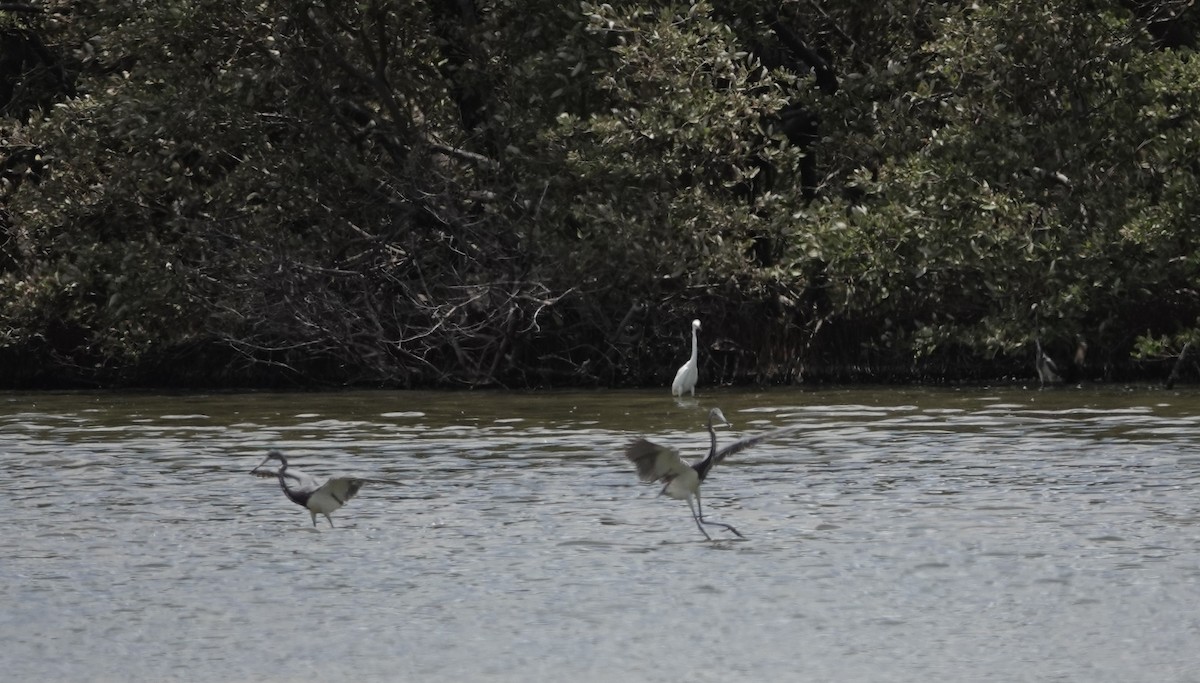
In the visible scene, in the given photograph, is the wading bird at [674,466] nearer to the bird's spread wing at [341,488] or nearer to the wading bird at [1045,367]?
the bird's spread wing at [341,488]

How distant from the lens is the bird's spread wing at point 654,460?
9.86 m

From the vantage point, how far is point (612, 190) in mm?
20797

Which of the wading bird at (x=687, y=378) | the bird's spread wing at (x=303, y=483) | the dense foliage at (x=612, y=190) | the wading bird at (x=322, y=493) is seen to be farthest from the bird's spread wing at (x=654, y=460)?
the dense foliage at (x=612, y=190)

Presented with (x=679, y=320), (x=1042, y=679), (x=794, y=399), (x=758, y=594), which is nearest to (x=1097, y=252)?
(x=794, y=399)

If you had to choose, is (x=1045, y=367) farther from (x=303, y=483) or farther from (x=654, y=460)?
(x=303, y=483)

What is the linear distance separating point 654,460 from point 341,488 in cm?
174

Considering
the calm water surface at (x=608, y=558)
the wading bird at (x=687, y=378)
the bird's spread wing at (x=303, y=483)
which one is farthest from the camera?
Answer: the wading bird at (x=687, y=378)

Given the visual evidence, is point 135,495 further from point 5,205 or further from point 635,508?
point 5,205

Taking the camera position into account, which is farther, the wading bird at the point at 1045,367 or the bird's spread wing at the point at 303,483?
the wading bird at the point at 1045,367

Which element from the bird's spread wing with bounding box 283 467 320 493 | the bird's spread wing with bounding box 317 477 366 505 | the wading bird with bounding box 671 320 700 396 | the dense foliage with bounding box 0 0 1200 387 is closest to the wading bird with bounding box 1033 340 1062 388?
the dense foliage with bounding box 0 0 1200 387

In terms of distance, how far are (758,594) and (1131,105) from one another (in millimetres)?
12436

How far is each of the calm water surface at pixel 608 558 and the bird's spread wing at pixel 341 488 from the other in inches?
9.9

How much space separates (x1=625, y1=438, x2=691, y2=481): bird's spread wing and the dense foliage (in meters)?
10.0

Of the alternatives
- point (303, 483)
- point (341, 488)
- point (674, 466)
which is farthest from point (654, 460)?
point (303, 483)
